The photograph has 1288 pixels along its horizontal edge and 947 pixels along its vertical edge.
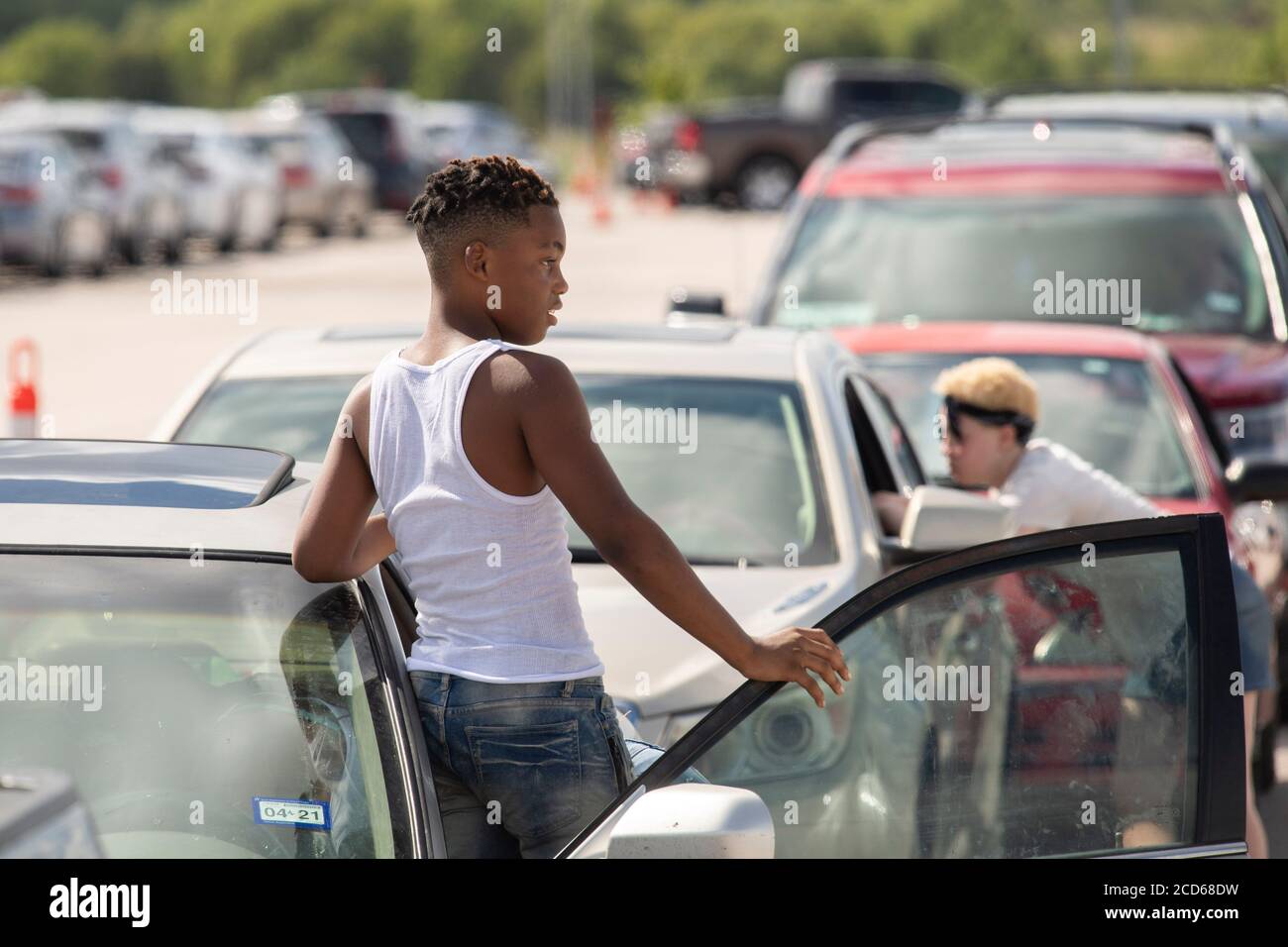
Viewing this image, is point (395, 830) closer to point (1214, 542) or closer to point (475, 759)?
point (475, 759)

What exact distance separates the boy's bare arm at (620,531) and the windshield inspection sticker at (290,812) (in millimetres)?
544

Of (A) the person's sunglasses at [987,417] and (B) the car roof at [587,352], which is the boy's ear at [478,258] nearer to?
(B) the car roof at [587,352]

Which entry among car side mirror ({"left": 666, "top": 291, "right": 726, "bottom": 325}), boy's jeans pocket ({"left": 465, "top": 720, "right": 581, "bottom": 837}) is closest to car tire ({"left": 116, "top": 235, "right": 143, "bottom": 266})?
car side mirror ({"left": 666, "top": 291, "right": 726, "bottom": 325})

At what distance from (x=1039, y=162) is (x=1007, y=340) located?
169 centimetres

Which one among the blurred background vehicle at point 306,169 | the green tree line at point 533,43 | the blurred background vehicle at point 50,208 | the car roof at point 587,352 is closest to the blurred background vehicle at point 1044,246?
the car roof at point 587,352

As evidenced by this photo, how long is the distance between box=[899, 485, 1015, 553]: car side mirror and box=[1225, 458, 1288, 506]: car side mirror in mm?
1768

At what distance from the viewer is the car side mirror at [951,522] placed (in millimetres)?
4359

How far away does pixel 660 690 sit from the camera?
167 inches

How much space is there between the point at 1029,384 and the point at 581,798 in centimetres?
259

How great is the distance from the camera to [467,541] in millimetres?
2838

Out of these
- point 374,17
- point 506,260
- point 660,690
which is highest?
point 374,17

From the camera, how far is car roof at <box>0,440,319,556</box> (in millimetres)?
2965

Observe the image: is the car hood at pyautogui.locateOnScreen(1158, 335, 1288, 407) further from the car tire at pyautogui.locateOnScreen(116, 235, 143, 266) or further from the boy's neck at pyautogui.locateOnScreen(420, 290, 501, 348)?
the car tire at pyautogui.locateOnScreen(116, 235, 143, 266)
